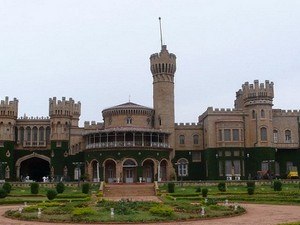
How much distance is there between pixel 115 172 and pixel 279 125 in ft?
85.5

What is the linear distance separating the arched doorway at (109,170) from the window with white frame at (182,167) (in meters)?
10.9

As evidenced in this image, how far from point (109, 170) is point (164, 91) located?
592 inches

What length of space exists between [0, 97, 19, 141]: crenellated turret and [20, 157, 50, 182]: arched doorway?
18.6 feet

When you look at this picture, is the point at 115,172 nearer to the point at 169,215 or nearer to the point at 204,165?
the point at 204,165

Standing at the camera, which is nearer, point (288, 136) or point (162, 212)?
point (162, 212)

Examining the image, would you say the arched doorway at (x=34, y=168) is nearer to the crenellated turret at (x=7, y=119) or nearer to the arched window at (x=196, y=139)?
the crenellated turret at (x=7, y=119)

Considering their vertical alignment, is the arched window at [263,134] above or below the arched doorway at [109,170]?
above

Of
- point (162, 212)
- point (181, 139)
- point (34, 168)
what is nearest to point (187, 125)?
point (181, 139)

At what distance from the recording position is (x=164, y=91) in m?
70.4

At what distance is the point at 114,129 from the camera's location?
63250 mm

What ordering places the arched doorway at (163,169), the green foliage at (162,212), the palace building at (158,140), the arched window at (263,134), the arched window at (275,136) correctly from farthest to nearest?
1. the arched window at (275,136)
2. the arched window at (263,134)
3. the arched doorway at (163,169)
4. the palace building at (158,140)
5. the green foliage at (162,212)

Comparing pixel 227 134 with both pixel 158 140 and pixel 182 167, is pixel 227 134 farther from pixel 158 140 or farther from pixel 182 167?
pixel 158 140

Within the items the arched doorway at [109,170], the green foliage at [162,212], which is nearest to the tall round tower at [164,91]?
the arched doorway at [109,170]

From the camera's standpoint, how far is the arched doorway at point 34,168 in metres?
75.8
